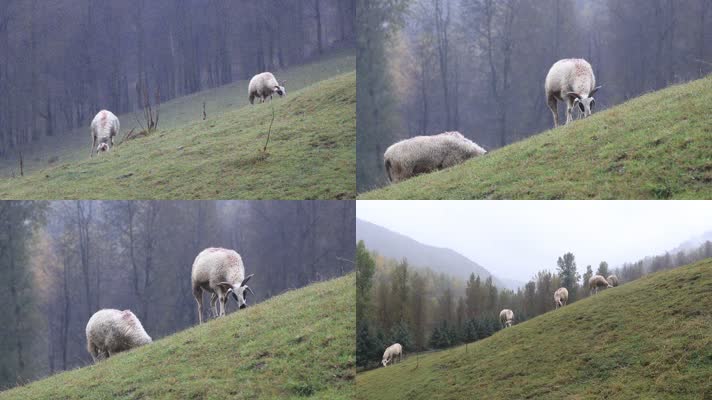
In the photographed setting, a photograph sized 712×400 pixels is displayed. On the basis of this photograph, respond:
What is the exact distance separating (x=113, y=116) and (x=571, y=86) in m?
15.5

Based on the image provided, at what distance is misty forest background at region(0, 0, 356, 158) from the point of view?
20.0 metres

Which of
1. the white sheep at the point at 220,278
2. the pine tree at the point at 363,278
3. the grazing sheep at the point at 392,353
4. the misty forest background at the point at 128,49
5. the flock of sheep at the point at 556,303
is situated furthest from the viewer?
the misty forest background at the point at 128,49

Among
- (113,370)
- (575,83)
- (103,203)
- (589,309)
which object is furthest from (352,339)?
(103,203)

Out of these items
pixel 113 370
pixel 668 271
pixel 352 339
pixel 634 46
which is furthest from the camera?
pixel 634 46

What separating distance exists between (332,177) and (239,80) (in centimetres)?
835

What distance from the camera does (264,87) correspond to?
22.5 m

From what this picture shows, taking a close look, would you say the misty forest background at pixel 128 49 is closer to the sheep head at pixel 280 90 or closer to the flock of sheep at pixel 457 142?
the sheep head at pixel 280 90

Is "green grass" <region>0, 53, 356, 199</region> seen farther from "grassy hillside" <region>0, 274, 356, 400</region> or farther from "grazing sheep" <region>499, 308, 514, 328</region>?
"grazing sheep" <region>499, 308, 514, 328</region>

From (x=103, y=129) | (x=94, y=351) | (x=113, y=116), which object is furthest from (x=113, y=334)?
(x=113, y=116)

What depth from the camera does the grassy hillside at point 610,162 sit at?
384 inches

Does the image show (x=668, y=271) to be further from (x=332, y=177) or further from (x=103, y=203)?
(x=103, y=203)

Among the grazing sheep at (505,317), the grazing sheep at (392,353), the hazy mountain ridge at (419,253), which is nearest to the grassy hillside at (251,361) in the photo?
the grazing sheep at (392,353)

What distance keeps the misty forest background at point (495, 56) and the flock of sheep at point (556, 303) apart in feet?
17.9

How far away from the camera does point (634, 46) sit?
1655cm
